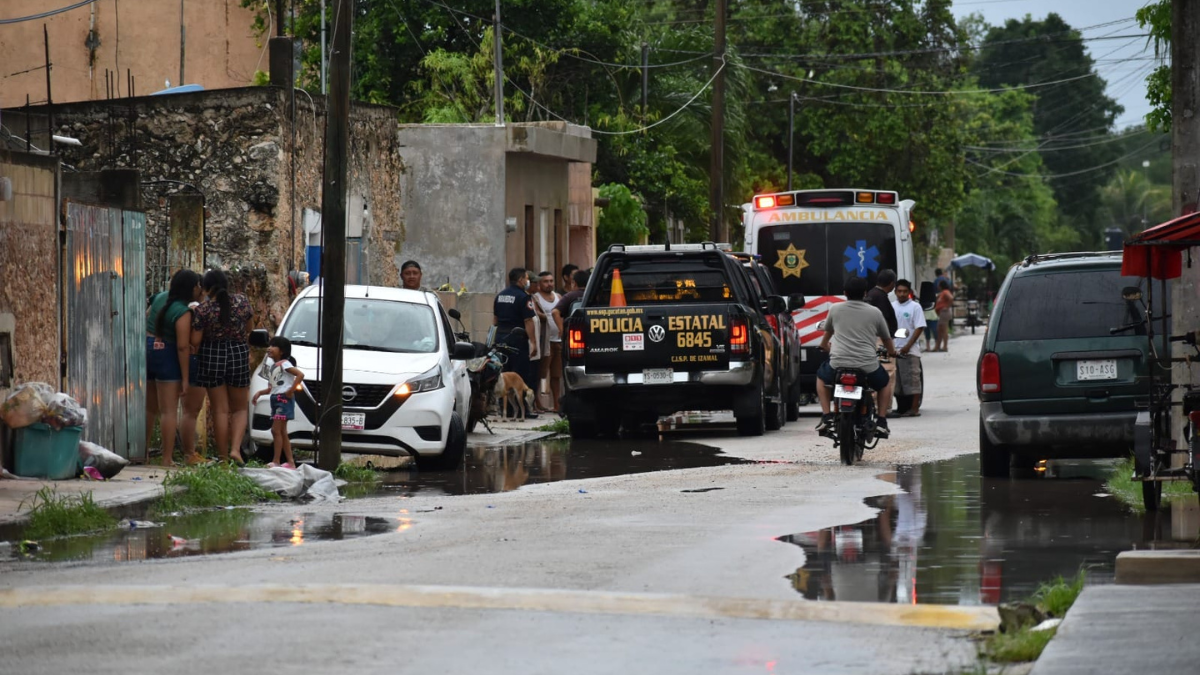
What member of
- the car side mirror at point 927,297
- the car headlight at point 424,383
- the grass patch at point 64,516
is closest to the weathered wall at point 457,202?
the car side mirror at point 927,297

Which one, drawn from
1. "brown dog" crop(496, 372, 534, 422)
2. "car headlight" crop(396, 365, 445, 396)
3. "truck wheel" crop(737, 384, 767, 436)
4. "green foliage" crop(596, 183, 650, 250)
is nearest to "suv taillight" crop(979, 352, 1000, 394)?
"car headlight" crop(396, 365, 445, 396)

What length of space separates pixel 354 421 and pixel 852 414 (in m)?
4.44

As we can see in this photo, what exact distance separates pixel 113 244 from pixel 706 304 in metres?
6.95

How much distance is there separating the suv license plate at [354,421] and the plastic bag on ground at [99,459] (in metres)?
2.68

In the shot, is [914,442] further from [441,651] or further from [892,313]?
[441,651]

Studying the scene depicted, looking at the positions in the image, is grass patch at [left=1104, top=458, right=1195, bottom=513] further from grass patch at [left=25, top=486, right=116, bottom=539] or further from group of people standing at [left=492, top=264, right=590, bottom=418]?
group of people standing at [left=492, top=264, right=590, bottom=418]

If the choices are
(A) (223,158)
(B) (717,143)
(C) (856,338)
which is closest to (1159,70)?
(C) (856,338)

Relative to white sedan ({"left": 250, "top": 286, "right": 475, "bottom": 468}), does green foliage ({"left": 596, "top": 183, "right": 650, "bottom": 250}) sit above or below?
above

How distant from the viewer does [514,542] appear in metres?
11.0

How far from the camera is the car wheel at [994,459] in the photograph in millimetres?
15414

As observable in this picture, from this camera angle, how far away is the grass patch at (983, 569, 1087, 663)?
7.11 meters

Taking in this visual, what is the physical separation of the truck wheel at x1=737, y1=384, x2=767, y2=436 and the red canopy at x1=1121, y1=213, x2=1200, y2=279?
877 cm

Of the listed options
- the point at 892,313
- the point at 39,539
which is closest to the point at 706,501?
the point at 39,539

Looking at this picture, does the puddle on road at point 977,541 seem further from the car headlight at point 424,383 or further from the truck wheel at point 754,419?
the truck wheel at point 754,419
